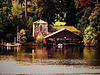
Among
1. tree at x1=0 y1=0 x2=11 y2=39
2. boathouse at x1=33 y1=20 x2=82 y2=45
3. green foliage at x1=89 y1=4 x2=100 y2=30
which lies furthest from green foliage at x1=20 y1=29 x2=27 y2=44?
green foliage at x1=89 y1=4 x2=100 y2=30

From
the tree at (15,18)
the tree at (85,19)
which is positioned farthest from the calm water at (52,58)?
the tree at (85,19)

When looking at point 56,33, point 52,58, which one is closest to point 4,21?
point 56,33

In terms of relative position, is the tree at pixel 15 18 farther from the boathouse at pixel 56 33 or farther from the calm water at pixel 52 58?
the calm water at pixel 52 58

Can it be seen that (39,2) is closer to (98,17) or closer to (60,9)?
(60,9)

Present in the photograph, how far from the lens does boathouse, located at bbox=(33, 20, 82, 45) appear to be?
90.7 meters

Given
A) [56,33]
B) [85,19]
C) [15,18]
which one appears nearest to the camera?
[56,33]

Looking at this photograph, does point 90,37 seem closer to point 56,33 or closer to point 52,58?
point 56,33

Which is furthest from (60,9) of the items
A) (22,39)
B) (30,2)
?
(22,39)

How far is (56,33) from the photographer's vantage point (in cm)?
9038

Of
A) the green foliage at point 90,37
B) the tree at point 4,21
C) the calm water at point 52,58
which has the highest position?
the tree at point 4,21

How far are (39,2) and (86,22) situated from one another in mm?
21771

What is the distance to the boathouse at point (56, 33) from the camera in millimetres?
90688

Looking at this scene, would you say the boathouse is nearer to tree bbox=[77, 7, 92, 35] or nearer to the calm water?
tree bbox=[77, 7, 92, 35]

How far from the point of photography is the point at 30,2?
365 ft
